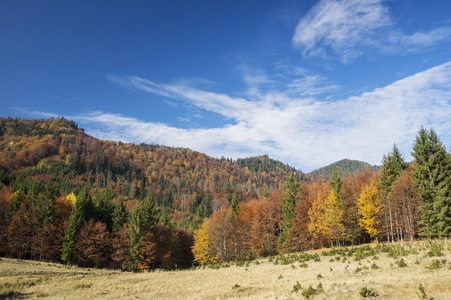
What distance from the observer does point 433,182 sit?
35.8 meters

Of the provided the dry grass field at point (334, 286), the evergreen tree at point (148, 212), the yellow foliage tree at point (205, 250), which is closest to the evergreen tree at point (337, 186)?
the dry grass field at point (334, 286)

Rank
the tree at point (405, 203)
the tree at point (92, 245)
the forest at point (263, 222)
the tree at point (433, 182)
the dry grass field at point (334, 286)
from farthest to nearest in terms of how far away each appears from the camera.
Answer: the tree at point (92, 245), the tree at point (405, 203), the forest at point (263, 222), the tree at point (433, 182), the dry grass field at point (334, 286)

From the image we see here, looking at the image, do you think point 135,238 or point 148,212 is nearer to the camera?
point 135,238

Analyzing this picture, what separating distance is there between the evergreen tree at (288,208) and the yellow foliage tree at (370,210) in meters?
14.5

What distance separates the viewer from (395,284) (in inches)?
551

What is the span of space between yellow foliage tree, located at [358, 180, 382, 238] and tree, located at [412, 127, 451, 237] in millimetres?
10220

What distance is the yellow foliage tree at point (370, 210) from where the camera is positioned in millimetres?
46469

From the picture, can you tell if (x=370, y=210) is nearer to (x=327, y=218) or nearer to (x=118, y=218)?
(x=327, y=218)

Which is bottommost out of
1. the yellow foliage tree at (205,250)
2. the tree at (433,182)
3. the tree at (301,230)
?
the yellow foliage tree at (205,250)

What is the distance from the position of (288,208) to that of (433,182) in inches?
1131

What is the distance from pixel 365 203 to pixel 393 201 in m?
4.75

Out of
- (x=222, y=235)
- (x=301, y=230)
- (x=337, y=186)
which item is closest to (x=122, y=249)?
(x=222, y=235)

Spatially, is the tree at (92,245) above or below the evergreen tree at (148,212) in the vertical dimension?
below

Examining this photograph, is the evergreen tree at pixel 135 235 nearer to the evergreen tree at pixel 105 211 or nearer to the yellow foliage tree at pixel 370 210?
the evergreen tree at pixel 105 211
